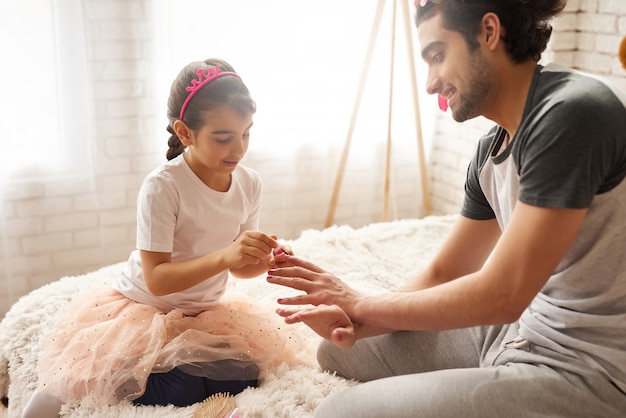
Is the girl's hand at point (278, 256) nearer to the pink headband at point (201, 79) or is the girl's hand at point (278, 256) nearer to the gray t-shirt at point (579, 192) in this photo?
the pink headband at point (201, 79)

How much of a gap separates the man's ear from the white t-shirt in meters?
0.74

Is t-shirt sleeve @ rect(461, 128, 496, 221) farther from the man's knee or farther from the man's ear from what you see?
the man's knee

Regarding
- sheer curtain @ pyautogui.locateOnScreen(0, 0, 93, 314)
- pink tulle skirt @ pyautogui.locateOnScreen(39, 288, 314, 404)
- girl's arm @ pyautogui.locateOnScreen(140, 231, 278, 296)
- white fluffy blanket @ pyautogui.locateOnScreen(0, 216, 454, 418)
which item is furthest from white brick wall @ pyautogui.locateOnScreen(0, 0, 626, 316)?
girl's arm @ pyautogui.locateOnScreen(140, 231, 278, 296)

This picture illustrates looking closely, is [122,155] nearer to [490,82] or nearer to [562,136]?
[490,82]

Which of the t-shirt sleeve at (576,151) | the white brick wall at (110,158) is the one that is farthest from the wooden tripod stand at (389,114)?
the t-shirt sleeve at (576,151)

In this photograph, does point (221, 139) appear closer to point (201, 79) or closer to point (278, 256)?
point (201, 79)

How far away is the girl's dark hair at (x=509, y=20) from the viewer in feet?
4.68

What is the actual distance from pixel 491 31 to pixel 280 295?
44.0 inches

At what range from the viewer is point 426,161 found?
3.69 metres

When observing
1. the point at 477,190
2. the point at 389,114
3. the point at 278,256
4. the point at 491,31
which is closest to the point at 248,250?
the point at 278,256

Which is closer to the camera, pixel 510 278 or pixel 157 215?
pixel 510 278

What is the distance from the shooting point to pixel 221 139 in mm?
1693

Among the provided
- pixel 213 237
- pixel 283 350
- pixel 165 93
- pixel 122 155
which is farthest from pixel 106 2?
pixel 283 350

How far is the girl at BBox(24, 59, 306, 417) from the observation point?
5.38 ft
